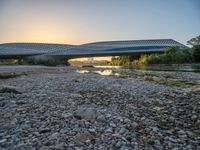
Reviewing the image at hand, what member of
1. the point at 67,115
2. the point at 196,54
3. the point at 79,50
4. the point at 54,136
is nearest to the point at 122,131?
the point at 54,136

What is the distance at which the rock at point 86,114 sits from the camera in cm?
852

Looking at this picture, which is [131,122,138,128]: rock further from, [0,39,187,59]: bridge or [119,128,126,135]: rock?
[0,39,187,59]: bridge

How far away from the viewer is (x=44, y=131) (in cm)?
723

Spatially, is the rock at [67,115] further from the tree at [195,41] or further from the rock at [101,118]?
the tree at [195,41]

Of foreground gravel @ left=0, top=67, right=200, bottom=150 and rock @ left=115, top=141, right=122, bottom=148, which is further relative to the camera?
foreground gravel @ left=0, top=67, right=200, bottom=150

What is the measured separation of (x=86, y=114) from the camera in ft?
28.6

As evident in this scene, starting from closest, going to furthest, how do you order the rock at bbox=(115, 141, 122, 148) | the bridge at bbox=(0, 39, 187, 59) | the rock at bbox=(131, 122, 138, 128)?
the rock at bbox=(115, 141, 122, 148) → the rock at bbox=(131, 122, 138, 128) → the bridge at bbox=(0, 39, 187, 59)

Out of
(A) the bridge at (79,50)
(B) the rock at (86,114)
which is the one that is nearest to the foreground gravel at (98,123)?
A: (B) the rock at (86,114)

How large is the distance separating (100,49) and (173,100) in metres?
118

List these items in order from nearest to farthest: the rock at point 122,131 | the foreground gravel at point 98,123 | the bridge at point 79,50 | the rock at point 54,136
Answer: the foreground gravel at point 98,123 → the rock at point 54,136 → the rock at point 122,131 → the bridge at point 79,50

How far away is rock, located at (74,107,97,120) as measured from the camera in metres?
8.52

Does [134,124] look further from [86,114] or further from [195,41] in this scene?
[195,41]

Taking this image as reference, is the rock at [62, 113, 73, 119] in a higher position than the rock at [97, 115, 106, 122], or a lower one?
higher

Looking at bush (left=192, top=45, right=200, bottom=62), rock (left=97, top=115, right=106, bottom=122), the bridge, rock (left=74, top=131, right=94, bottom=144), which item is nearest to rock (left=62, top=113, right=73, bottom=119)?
rock (left=97, top=115, right=106, bottom=122)
